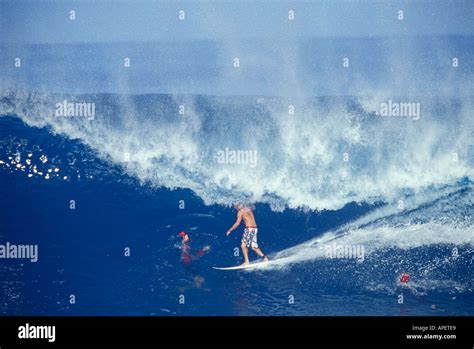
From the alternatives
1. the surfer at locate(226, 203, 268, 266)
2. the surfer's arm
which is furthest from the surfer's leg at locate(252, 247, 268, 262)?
the surfer's arm

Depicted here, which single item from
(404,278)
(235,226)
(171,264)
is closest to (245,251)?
(235,226)

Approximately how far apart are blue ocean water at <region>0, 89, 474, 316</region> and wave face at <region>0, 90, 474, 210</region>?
14 millimetres

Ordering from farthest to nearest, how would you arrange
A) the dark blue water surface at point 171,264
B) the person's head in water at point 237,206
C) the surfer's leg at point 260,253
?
the person's head in water at point 237,206 → the surfer's leg at point 260,253 → the dark blue water surface at point 171,264

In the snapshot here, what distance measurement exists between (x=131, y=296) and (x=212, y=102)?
6.99ft

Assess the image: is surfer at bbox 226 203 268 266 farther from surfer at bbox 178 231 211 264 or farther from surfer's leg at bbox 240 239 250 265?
surfer at bbox 178 231 211 264

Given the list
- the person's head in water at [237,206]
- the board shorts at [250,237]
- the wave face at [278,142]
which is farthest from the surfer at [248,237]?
the wave face at [278,142]

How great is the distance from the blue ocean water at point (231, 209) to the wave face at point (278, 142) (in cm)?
1

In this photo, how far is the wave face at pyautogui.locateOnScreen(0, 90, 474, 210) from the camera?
6.61m

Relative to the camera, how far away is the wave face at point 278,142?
6.61 meters

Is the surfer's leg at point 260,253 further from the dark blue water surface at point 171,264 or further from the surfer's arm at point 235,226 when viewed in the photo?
the surfer's arm at point 235,226

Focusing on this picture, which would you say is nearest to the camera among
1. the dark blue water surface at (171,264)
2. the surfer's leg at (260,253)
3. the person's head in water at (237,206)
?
the dark blue water surface at (171,264)

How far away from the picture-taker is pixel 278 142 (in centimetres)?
668

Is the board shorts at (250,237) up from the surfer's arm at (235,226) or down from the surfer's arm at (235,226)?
down
